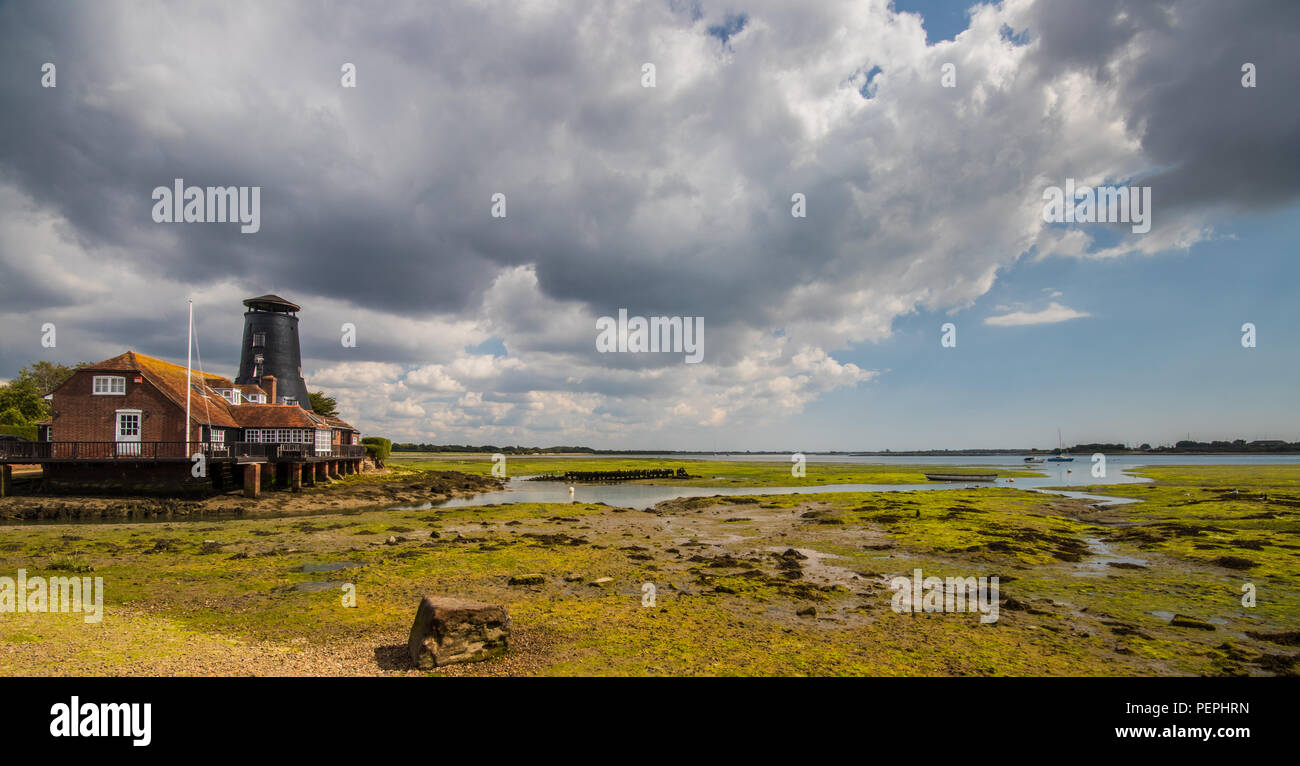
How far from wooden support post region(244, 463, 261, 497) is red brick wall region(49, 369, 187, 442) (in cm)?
614

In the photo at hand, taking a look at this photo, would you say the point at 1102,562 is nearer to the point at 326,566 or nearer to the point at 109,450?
the point at 326,566

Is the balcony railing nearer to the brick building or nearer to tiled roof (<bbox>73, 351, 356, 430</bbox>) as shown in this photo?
the brick building

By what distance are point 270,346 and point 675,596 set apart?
73324mm

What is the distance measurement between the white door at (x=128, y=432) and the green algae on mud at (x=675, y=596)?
13.5m

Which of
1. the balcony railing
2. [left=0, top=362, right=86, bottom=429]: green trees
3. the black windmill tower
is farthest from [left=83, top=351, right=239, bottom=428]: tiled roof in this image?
[left=0, top=362, right=86, bottom=429]: green trees

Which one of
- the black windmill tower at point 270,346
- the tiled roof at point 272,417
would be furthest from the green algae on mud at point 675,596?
the black windmill tower at point 270,346

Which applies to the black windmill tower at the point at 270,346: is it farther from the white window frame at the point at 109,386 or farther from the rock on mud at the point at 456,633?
the rock on mud at the point at 456,633

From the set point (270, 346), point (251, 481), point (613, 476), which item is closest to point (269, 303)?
point (270, 346)

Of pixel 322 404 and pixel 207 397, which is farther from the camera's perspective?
pixel 322 404

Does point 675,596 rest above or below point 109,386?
below

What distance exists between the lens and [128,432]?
43906mm

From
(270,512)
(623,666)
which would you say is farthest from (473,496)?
(623,666)
